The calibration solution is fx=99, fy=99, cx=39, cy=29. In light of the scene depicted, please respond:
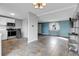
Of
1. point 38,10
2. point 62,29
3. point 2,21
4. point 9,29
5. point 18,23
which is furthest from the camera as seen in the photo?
point 62,29

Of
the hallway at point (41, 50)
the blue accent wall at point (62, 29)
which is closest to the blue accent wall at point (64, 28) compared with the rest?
the blue accent wall at point (62, 29)

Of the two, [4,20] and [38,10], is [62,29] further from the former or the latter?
[4,20]

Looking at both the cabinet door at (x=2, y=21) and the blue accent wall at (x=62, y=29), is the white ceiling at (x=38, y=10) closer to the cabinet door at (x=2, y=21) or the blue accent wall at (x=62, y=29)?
the cabinet door at (x=2, y=21)

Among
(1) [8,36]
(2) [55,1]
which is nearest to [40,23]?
(1) [8,36]

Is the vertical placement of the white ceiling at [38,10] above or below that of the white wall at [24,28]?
→ above

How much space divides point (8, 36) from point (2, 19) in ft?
5.88

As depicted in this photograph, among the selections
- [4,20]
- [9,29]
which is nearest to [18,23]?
[9,29]

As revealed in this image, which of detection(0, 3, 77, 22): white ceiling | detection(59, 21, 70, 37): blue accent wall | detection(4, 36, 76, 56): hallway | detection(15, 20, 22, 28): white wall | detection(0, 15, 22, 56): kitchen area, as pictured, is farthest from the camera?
detection(59, 21, 70, 37): blue accent wall

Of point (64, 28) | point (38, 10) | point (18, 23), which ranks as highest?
point (38, 10)

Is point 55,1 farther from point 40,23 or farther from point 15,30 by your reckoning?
point 40,23

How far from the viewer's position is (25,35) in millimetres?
11750

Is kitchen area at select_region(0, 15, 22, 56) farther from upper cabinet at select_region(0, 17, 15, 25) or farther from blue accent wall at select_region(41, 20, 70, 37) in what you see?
blue accent wall at select_region(41, 20, 70, 37)

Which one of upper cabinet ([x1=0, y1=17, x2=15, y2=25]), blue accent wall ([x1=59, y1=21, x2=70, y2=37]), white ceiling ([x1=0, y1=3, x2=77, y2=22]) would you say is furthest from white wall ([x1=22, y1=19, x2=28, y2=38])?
blue accent wall ([x1=59, y1=21, x2=70, y2=37])

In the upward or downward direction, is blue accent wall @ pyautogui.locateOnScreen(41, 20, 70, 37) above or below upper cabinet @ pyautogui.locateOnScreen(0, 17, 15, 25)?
below
